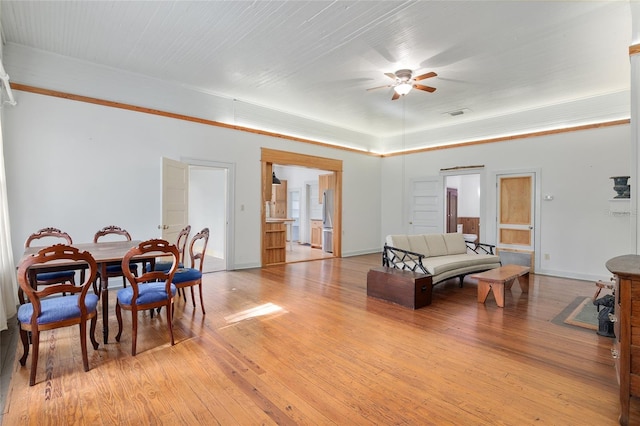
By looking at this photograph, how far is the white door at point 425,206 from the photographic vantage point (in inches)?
312

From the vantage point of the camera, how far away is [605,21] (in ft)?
11.2

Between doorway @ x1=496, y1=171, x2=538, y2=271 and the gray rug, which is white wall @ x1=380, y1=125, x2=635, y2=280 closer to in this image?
doorway @ x1=496, y1=171, x2=538, y2=271

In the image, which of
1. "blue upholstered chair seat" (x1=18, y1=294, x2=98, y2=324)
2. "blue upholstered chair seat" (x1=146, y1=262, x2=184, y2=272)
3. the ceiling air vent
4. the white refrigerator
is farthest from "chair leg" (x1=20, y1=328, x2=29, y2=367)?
the ceiling air vent

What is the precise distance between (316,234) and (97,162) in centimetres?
658

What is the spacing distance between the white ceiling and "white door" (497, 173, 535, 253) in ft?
3.88

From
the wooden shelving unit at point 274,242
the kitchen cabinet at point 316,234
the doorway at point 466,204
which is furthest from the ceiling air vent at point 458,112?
the kitchen cabinet at point 316,234

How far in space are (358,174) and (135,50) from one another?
575cm

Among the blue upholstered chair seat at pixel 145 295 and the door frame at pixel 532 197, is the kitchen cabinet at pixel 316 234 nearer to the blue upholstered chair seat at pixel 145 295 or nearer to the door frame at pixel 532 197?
the door frame at pixel 532 197

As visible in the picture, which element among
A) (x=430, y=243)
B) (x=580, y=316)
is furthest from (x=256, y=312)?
(x=580, y=316)

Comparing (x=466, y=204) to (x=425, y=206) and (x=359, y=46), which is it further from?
(x=359, y=46)

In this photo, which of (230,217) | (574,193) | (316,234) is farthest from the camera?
(316,234)

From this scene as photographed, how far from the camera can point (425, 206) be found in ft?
26.9

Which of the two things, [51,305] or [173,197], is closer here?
[51,305]

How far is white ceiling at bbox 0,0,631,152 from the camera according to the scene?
333cm
